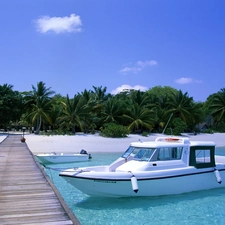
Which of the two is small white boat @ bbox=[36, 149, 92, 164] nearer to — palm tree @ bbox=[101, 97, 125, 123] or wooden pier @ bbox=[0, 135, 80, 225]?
wooden pier @ bbox=[0, 135, 80, 225]

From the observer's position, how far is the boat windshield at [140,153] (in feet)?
38.0

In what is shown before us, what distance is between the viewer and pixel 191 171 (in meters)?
11.9

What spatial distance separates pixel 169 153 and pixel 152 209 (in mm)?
2564

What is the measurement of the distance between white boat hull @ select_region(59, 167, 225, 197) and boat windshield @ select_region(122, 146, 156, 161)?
97cm

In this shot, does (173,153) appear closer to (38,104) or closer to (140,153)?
(140,153)

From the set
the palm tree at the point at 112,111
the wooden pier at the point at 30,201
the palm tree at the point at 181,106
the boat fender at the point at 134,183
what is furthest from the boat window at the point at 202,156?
the palm tree at the point at 181,106

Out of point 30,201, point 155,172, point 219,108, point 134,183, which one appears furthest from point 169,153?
point 219,108

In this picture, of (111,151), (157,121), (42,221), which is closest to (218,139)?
(157,121)

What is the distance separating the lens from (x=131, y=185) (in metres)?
10.6

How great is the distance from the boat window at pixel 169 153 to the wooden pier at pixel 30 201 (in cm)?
436

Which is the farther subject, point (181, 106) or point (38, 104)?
point (181, 106)

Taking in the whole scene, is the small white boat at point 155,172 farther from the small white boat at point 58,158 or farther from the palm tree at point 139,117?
the palm tree at point 139,117

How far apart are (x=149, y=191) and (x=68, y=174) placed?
2939 millimetres

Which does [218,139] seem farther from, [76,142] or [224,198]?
[224,198]
